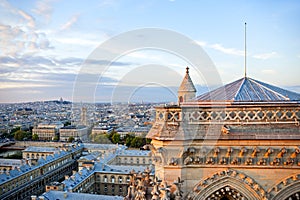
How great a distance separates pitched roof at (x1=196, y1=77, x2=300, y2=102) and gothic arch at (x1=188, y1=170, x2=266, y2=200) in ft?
5.81

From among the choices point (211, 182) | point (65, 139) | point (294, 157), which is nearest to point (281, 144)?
point (294, 157)

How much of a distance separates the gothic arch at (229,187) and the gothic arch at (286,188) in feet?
0.88

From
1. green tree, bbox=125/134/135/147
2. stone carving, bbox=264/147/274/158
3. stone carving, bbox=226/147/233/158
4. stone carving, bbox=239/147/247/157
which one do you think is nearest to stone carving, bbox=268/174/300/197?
stone carving, bbox=264/147/274/158

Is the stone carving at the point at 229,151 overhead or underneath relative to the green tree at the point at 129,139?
overhead

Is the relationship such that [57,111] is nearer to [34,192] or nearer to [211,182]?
[34,192]

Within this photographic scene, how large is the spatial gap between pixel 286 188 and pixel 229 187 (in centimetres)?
125

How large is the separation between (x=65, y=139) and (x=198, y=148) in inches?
4182

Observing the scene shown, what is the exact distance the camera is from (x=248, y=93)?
795 cm

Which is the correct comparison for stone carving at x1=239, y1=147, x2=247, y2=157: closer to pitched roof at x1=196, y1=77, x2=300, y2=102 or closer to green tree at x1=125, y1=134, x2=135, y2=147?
pitched roof at x1=196, y1=77, x2=300, y2=102

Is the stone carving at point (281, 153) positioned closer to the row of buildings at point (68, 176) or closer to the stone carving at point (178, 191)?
the stone carving at point (178, 191)

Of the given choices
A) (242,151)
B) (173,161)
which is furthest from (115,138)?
(242,151)

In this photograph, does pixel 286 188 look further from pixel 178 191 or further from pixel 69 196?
pixel 69 196

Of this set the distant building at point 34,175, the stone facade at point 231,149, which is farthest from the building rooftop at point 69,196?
the stone facade at point 231,149

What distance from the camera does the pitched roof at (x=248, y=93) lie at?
25.2 ft
